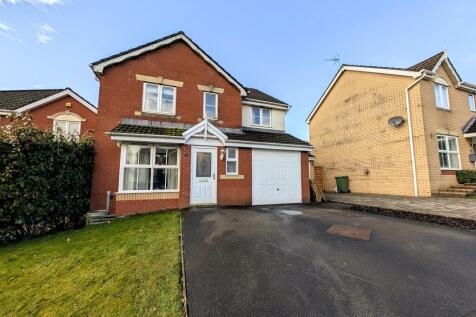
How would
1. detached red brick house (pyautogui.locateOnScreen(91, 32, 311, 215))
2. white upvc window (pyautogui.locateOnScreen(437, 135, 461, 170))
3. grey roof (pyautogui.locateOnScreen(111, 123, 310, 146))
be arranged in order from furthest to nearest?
white upvc window (pyautogui.locateOnScreen(437, 135, 461, 170))
detached red brick house (pyautogui.locateOnScreen(91, 32, 311, 215))
grey roof (pyautogui.locateOnScreen(111, 123, 310, 146))

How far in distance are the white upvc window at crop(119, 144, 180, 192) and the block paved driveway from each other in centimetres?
377

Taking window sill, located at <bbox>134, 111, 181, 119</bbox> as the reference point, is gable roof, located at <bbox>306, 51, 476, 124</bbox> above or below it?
above

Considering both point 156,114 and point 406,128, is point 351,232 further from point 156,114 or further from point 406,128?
point 406,128

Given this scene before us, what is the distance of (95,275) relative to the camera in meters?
3.65

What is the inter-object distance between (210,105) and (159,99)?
2.83 metres

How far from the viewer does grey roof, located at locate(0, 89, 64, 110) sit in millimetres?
12304

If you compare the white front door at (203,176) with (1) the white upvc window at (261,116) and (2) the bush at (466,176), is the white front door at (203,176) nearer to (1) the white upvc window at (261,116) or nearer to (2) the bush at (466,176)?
(1) the white upvc window at (261,116)

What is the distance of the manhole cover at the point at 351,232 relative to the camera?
5.40 metres

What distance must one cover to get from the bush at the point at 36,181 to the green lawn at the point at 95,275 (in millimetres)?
774

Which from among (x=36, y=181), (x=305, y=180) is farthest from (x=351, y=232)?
(x=36, y=181)

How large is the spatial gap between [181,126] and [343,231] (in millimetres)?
8877

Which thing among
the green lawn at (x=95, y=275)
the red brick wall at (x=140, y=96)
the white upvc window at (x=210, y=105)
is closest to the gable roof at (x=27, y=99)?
the red brick wall at (x=140, y=96)

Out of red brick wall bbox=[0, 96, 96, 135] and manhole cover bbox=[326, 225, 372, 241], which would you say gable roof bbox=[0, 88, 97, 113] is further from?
manhole cover bbox=[326, 225, 372, 241]

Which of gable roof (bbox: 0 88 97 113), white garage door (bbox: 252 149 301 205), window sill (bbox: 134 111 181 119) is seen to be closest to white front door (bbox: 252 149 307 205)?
white garage door (bbox: 252 149 301 205)
